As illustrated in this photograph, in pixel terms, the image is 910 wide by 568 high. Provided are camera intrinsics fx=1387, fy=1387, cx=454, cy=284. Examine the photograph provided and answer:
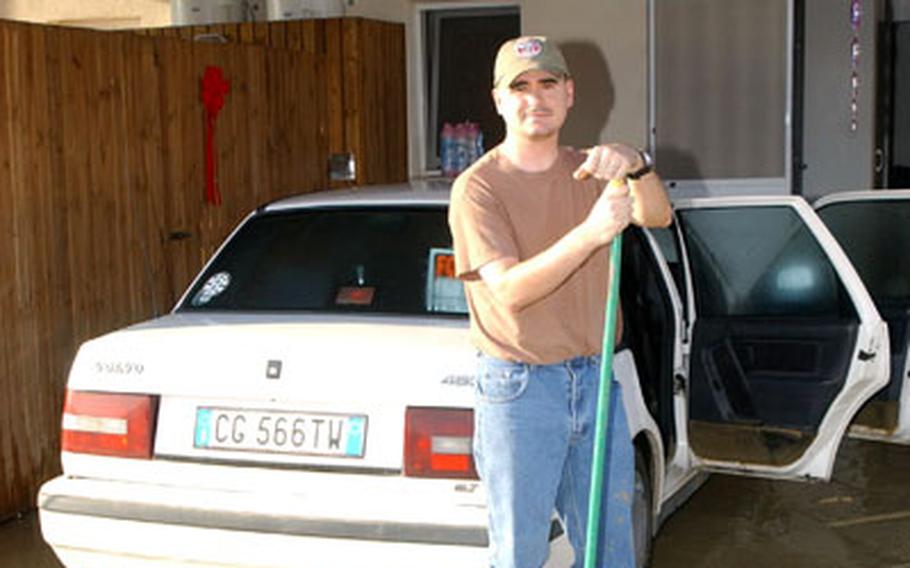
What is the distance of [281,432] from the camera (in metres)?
3.93

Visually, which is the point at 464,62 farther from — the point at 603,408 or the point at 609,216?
the point at 609,216

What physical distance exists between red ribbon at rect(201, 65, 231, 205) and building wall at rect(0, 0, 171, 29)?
4091 millimetres

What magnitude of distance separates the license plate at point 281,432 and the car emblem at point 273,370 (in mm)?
100

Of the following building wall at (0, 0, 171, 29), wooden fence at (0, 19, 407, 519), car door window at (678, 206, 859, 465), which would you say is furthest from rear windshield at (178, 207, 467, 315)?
building wall at (0, 0, 171, 29)

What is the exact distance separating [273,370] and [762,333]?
2492 mm

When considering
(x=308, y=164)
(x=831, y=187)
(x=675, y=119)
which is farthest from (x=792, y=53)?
(x=308, y=164)

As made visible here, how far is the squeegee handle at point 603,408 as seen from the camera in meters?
3.18

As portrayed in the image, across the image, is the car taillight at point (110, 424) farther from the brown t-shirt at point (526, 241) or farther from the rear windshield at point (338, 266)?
the brown t-shirt at point (526, 241)

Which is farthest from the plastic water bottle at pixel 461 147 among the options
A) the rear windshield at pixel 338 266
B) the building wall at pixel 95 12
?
the rear windshield at pixel 338 266

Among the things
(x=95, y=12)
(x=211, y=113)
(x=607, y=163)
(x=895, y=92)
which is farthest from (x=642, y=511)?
(x=895, y=92)

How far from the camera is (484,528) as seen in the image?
3.65 m

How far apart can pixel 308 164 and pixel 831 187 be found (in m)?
4.68

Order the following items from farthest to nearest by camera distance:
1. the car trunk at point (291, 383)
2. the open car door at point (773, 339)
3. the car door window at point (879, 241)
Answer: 1. the car door window at point (879, 241)
2. the open car door at point (773, 339)
3. the car trunk at point (291, 383)

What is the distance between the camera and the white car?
12.4ft
